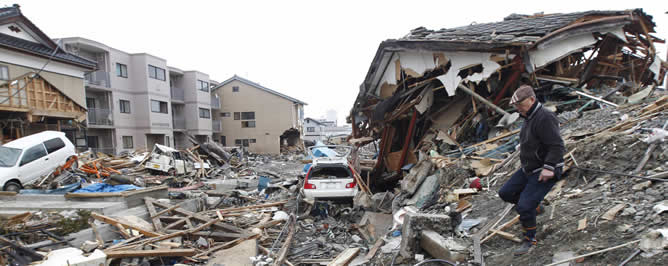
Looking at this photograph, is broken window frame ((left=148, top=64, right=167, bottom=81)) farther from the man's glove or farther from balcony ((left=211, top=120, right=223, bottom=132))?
the man's glove

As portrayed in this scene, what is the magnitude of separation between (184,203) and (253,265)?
460cm

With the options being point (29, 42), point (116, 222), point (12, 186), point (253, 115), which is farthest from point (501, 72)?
point (253, 115)

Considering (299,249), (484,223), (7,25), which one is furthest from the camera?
(7,25)

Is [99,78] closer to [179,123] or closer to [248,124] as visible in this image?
[179,123]

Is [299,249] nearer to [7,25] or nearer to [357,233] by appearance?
[357,233]

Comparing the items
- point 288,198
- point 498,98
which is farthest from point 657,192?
point 288,198

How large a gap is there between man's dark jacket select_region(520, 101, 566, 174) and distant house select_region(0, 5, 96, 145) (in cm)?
1866

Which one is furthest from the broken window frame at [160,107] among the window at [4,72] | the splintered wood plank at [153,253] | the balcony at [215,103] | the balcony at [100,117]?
the splintered wood plank at [153,253]

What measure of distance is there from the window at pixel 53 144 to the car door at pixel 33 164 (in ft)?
0.77

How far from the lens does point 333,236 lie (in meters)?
7.44

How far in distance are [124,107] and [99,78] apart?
3.03 metres

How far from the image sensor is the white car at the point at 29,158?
10797 mm

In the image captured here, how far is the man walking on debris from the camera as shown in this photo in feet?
9.89

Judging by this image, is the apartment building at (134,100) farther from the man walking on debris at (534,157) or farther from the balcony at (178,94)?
the man walking on debris at (534,157)
